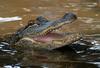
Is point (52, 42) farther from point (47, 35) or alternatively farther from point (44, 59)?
point (44, 59)

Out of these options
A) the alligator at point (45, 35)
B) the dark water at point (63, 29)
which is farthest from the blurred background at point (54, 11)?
the alligator at point (45, 35)

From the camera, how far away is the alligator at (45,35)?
17.3 ft

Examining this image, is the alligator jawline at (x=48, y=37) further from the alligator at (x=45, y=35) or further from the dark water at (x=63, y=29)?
the dark water at (x=63, y=29)

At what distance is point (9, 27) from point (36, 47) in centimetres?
254

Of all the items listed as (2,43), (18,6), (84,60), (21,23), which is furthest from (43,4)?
(84,60)

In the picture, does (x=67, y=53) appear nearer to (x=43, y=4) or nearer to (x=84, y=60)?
(x=84, y=60)

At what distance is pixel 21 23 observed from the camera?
334 inches

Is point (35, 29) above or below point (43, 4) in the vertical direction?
below

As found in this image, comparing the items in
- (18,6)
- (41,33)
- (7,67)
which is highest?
(18,6)

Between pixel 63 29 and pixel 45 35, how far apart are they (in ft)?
7.55

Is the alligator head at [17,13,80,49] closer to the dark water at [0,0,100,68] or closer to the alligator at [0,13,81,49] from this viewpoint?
the alligator at [0,13,81,49]

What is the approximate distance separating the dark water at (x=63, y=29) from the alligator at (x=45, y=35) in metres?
0.12

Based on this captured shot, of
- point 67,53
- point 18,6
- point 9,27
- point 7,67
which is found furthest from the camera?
point 18,6

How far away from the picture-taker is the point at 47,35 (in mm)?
5520
